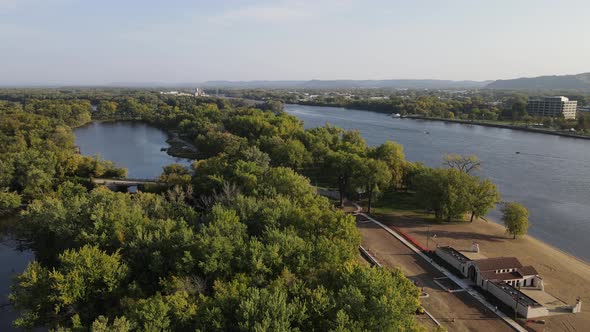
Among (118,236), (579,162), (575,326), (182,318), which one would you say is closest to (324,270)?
(182,318)

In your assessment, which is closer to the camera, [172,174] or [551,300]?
[551,300]

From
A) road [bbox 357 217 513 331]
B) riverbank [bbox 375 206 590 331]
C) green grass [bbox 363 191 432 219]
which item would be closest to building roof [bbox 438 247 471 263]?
road [bbox 357 217 513 331]

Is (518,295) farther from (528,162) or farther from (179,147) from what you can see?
(179,147)

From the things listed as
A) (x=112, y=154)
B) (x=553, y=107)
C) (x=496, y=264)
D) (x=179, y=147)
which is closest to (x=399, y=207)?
(x=496, y=264)

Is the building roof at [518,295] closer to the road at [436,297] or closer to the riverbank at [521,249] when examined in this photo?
the riverbank at [521,249]

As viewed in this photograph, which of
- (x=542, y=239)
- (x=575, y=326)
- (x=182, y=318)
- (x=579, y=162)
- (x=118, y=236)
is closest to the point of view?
(x=182, y=318)

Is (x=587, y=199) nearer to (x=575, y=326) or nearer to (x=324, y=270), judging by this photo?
(x=575, y=326)
